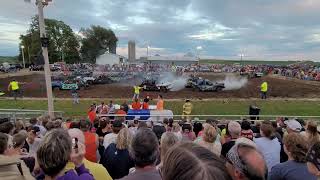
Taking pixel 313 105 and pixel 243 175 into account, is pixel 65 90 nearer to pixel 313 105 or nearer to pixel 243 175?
pixel 313 105

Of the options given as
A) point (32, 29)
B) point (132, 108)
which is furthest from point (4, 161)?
point (32, 29)

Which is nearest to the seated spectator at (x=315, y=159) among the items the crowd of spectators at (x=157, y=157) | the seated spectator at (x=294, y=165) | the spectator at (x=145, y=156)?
the crowd of spectators at (x=157, y=157)

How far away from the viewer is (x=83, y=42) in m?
152

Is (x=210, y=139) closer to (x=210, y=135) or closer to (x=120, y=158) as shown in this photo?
(x=210, y=135)

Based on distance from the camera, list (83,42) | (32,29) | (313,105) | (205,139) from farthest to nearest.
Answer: (83,42) < (32,29) < (313,105) < (205,139)

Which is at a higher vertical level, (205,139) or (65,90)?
(205,139)

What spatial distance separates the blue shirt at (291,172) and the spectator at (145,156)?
5.21 ft

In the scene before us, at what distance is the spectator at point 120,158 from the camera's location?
5820mm

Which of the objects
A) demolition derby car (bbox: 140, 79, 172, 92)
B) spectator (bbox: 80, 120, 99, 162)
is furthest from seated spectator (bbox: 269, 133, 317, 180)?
demolition derby car (bbox: 140, 79, 172, 92)

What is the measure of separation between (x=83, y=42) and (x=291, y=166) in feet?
499

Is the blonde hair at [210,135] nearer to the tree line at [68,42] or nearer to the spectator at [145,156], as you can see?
the spectator at [145,156]

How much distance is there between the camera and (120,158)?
19.5 feet

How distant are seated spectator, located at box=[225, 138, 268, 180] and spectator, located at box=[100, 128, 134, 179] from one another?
350 centimetres

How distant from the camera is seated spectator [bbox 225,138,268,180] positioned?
231cm
